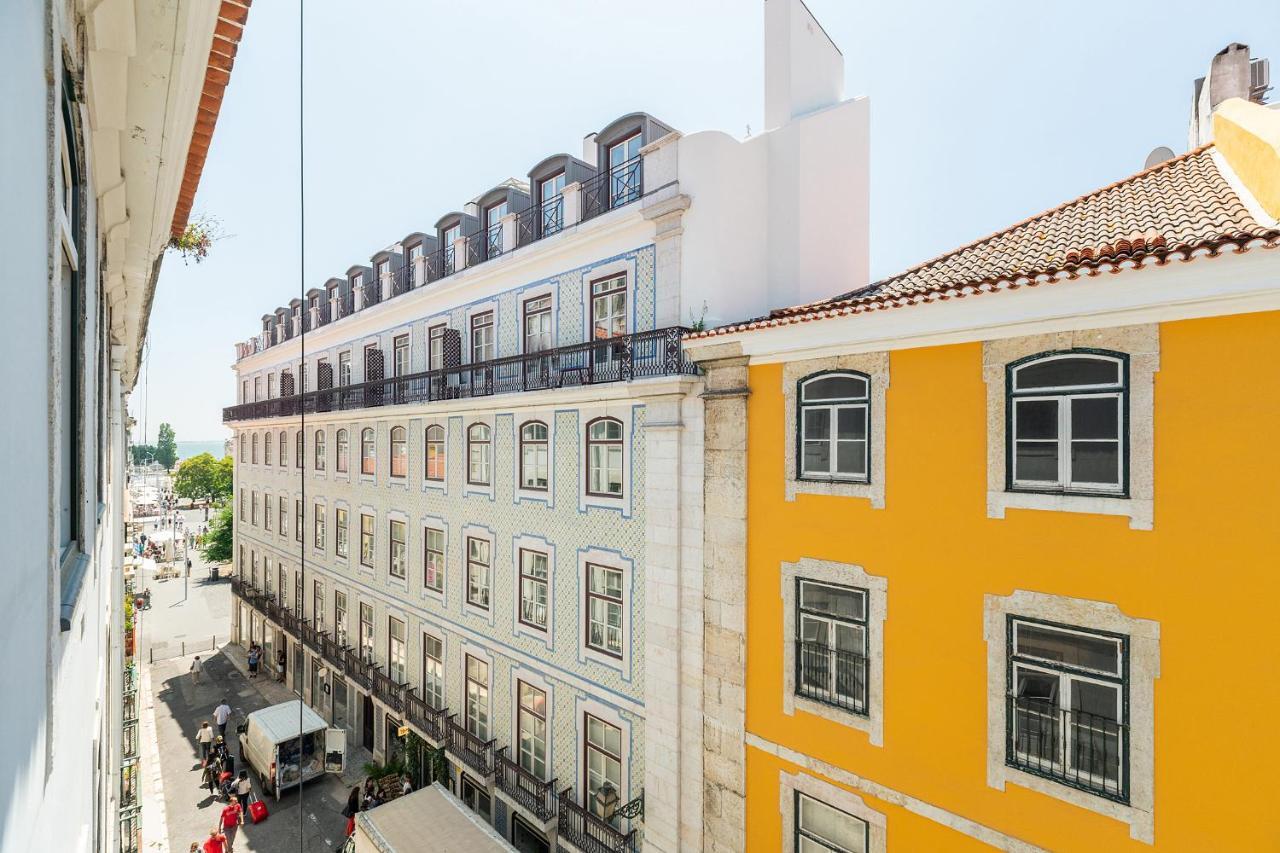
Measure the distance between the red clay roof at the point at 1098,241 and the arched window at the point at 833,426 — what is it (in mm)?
1082

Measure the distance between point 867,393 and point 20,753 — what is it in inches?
347

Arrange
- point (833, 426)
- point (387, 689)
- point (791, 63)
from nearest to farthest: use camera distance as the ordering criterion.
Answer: point (833, 426)
point (791, 63)
point (387, 689)

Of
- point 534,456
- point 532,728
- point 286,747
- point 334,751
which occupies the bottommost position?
point 334,751

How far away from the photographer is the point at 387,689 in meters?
18.2

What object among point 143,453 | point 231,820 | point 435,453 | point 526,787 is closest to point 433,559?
point 435,453

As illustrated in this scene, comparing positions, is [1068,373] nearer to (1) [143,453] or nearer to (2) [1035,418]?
(2) [1035,418]

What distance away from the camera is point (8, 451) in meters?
1.68

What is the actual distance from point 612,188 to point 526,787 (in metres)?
13.5

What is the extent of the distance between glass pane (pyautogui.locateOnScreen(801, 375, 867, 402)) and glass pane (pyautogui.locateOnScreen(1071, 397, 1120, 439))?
8.39 feet

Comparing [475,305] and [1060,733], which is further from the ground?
[475,305]

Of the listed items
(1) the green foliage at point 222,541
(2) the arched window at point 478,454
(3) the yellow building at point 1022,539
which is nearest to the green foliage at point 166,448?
(1) the green foliage at point 222,541

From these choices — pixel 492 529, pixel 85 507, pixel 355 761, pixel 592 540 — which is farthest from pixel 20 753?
pixel 355 761

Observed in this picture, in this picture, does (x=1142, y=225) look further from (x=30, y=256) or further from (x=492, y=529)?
(x=492, y=529)

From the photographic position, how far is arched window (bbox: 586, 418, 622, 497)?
1239 cm
